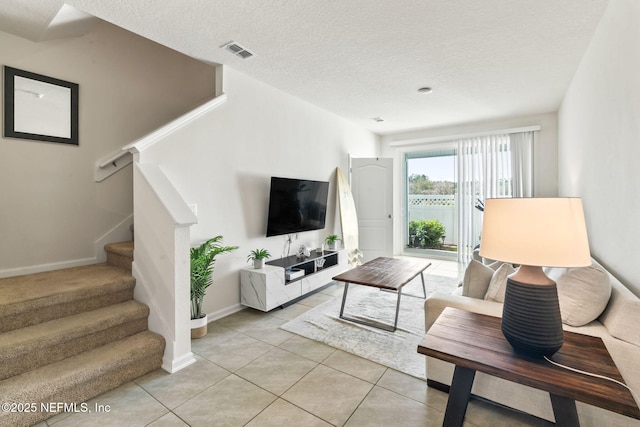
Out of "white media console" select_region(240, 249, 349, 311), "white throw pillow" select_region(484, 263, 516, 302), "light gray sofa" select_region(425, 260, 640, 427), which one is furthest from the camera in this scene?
"white media console" select_region(240, 249, 349, 311)

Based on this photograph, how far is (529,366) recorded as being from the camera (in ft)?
3.88

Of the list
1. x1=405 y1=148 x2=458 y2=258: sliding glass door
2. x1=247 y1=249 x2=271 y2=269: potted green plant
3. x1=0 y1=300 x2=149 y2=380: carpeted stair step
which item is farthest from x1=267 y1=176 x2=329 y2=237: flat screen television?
x1=405 y1=148 x2=458 y2=258: sliding glass door

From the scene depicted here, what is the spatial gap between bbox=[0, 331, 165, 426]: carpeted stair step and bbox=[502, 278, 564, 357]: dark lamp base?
89.1 inches

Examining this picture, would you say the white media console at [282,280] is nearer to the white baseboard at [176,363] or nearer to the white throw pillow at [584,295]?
the white baseboard at [176,363]

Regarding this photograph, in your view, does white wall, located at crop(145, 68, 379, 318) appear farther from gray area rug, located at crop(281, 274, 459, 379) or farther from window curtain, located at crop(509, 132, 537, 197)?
window curtain, located at crop(509, 132, 537, 197)

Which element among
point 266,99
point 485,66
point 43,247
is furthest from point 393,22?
point 43,247

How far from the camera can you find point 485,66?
305 centimetres

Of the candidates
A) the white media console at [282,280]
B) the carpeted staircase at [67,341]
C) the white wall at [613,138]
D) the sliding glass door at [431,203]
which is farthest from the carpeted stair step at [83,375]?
the sliding glass door at [431,203]

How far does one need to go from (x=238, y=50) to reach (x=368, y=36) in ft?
3.90

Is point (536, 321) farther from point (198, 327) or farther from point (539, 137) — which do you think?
point (539, 137)

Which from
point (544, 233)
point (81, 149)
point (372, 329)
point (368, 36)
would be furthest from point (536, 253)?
point (81, 149)

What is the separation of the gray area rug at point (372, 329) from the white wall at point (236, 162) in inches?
37.2

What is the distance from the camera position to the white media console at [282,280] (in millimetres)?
3107

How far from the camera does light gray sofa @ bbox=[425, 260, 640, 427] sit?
4.48 feet
